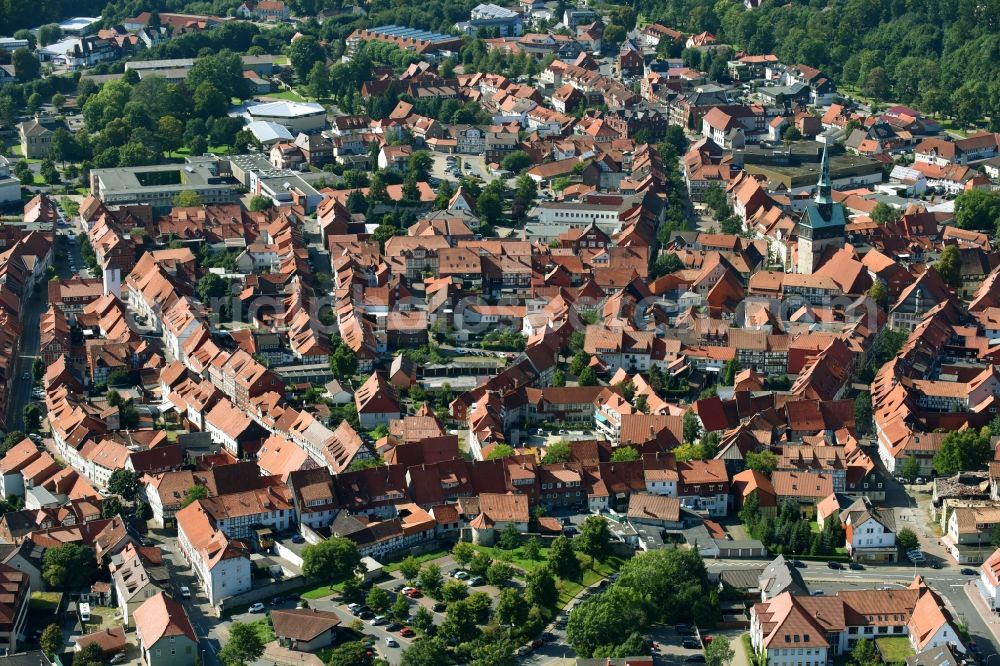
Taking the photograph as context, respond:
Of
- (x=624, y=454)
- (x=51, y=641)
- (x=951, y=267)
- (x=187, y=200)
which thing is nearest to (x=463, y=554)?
(x=624, y=454)

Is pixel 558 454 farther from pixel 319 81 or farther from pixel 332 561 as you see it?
pixel 319 81

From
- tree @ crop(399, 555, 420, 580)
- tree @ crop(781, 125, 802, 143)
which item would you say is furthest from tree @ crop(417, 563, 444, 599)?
tree @ crop(781, 125, 802, 143)

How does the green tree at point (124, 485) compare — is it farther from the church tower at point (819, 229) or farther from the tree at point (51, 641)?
the church tower at point (819, 229)

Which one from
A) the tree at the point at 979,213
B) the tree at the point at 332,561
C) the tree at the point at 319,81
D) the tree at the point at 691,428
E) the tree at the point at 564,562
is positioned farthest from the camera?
the tree at the point at 319,81

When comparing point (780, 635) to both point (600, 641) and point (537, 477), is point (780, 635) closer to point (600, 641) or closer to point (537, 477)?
point (600, 641)

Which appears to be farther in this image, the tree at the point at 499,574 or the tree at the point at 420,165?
the tree at the point at 420,165

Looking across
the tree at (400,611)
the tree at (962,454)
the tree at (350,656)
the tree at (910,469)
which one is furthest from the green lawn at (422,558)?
the tree at (962,454)

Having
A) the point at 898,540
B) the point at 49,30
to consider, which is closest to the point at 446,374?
the point at 898,540

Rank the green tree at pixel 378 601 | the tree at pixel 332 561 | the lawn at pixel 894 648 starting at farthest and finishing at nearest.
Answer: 1. the tree at pixel 332 561
2. the green tree at pixel 378 601
3. the lawn at pixel 894 648
